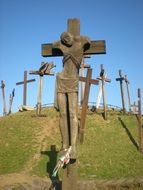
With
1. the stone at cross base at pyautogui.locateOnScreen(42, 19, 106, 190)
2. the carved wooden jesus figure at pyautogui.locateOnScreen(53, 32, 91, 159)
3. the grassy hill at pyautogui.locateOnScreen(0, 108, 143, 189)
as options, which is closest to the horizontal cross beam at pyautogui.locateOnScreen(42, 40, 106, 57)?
the stone at cross base at pyautogui.locateOnScreen(42, 19, 106, 190)

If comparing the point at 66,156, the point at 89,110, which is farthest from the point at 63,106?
the point at 89,110

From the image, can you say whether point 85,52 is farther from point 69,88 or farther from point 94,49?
point 69,88

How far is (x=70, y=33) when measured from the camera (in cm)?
A: 683

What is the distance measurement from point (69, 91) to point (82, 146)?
9300 millimetres

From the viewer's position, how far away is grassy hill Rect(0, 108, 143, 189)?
39.4 feet

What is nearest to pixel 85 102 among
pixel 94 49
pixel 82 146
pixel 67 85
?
pixel 82 146

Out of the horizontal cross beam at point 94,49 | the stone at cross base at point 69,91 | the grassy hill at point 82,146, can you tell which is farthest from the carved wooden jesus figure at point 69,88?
the grassy hill at point 82,146

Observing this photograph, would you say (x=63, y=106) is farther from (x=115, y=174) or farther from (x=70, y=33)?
(x=115, y=174)

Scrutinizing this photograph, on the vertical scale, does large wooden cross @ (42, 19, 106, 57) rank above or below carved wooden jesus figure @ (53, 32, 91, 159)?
above

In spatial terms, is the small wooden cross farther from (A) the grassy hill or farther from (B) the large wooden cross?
(B) the large wooden cross

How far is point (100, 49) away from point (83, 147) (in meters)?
8.87

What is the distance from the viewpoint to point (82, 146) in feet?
49.4

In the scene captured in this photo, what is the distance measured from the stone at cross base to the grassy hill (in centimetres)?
445

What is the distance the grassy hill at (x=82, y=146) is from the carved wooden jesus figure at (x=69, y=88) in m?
4.62
